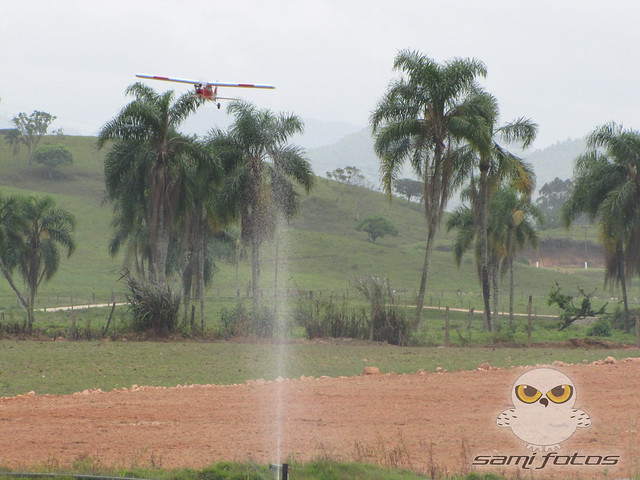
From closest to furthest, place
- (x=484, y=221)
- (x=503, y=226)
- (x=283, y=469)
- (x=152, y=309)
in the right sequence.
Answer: (x=283, y=469) < (x=152, y=309) < (x=484, y=221) < (x=503, y=226)

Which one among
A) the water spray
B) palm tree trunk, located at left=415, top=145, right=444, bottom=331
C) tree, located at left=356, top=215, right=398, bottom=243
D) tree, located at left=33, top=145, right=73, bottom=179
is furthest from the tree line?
tree, located at left=33, top=145, right=73, bottom=179

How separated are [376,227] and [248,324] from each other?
2776 inches

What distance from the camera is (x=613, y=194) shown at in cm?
3266

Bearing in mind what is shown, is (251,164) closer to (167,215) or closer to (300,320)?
(167,215)

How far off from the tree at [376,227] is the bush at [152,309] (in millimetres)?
71407

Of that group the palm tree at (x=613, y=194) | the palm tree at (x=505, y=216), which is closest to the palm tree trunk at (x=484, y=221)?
the palm tree at (x=613, y=194)

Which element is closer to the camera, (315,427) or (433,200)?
(315,427)

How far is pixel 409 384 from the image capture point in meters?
14.1

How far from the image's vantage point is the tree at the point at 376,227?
9712 centimetres

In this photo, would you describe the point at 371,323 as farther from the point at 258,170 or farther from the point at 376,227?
the point at 376,227

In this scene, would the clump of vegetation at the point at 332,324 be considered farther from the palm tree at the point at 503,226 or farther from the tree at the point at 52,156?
the tree at the point at 52,156

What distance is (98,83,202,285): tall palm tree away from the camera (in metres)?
30.9

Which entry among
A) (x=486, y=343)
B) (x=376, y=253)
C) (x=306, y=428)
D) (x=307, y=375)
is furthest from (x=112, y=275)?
(x=306, y=428)

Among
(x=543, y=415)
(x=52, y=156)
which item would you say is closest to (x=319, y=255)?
(x=52, y=156)
